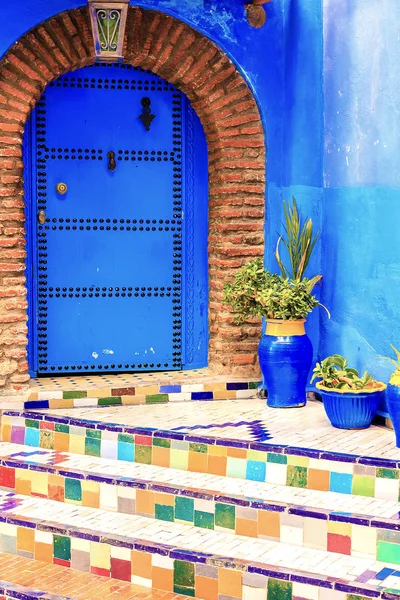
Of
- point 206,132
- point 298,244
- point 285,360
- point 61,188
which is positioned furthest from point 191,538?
point 206,132

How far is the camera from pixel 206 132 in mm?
8242

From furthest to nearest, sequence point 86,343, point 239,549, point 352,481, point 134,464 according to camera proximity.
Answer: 1. point 86,343
2. point 134,464
3. point 352,481
4. point 239,549

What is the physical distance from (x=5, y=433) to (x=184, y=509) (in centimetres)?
194

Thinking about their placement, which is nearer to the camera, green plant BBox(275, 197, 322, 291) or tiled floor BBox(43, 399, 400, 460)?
tiled floor BBox(43, 399, 400, 460)

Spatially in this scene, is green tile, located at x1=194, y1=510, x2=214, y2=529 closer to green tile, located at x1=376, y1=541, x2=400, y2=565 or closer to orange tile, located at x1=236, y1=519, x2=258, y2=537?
orange tile, located at x1=236, y1=519, x2=258, y2=537

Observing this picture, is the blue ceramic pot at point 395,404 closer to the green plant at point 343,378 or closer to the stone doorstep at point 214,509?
the green plant at point 343,378

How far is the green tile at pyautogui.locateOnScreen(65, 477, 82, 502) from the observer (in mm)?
6293

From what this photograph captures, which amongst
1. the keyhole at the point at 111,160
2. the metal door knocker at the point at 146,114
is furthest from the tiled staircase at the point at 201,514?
the metal door knocker at the point at 146,114

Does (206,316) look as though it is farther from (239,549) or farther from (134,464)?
(239,549)

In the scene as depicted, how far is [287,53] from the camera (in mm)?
7980

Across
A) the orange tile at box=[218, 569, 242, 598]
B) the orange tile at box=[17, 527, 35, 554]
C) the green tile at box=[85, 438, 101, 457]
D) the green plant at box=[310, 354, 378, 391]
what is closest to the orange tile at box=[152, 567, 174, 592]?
the orange tile at box=[218, 569, 242, 598]

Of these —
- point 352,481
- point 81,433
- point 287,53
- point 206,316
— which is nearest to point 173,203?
point 206,316

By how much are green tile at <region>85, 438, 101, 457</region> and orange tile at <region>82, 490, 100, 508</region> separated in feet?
1.81

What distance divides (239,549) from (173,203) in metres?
3.65
